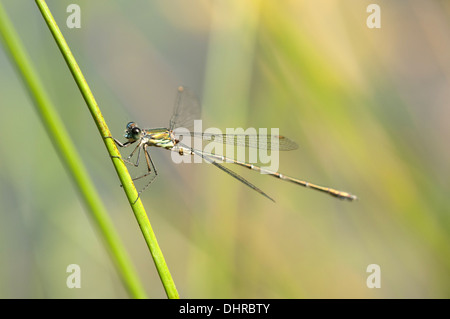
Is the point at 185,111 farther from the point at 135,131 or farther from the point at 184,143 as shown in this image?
the point at 135,131

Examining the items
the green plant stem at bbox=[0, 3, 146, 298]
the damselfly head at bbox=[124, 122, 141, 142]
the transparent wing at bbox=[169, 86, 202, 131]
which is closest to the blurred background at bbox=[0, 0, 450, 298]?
the transparent wing at bbox=[169, 86, 202, 131]

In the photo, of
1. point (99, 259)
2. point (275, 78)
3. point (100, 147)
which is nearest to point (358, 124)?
point (275, 78)

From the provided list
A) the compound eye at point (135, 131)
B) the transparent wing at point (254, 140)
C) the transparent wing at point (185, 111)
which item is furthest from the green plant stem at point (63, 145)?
the transparent wing at point (254, 140)

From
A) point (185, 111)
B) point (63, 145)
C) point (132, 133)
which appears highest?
point (185, 111)

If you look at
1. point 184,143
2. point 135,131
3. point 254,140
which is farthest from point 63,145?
point 254,140

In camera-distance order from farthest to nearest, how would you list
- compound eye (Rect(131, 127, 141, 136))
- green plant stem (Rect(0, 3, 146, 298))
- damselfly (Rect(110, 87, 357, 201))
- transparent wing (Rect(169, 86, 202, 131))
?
transparent wing (Rect(169, 86, 202, 131)), damselfly (Rect(110, 87, 357, 201)), compound eye (Rect(131, 127, 141, 136)), green plant stem (Rect(0, 3, 146, 298))

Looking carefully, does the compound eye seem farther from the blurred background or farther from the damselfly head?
the blurred background

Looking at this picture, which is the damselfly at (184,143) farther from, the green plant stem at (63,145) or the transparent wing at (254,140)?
the green plant stem at (63,145)
